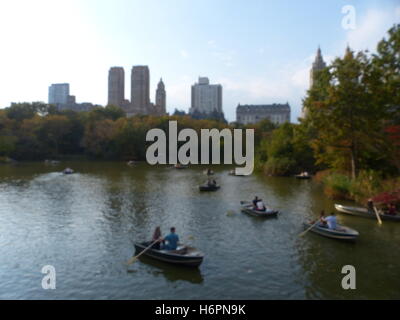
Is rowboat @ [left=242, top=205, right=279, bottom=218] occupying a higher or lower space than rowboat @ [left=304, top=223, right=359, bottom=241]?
higher

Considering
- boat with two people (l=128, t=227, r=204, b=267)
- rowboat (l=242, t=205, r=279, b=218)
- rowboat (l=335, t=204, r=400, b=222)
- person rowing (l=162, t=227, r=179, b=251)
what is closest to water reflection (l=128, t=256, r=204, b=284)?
boat with two people (l=128, t=227, r=204, b=267)

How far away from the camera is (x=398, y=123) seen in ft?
100

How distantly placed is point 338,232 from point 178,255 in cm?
935

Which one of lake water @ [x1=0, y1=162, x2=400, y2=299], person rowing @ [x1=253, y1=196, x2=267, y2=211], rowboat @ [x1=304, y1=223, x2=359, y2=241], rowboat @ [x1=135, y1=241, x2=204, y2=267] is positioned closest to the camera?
lake water @ [x1=0, y1=162, x2=400, y2=299]

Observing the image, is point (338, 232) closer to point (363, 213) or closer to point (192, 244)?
point (363, 213)

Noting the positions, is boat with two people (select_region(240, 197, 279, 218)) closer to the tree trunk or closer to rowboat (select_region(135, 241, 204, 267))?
rowboat (select_region(135, 241, 204, 267))

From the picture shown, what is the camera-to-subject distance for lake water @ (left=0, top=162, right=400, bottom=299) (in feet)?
47.8

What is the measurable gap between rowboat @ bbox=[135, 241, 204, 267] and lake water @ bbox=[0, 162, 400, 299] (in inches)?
12.2

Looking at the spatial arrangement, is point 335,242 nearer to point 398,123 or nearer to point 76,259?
point 76,259

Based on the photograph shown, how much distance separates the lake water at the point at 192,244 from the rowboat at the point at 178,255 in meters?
0.31

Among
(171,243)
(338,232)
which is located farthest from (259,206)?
(171,243)

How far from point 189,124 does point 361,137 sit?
2502 inches

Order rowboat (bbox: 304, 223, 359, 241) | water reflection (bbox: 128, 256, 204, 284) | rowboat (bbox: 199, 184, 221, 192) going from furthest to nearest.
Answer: rowboat (bbox: 199, 184, 221, 192) → rowboat (bbox: 304, 223, 359, 241) → water reflection (bbox: 128, 256, 204, 284)
